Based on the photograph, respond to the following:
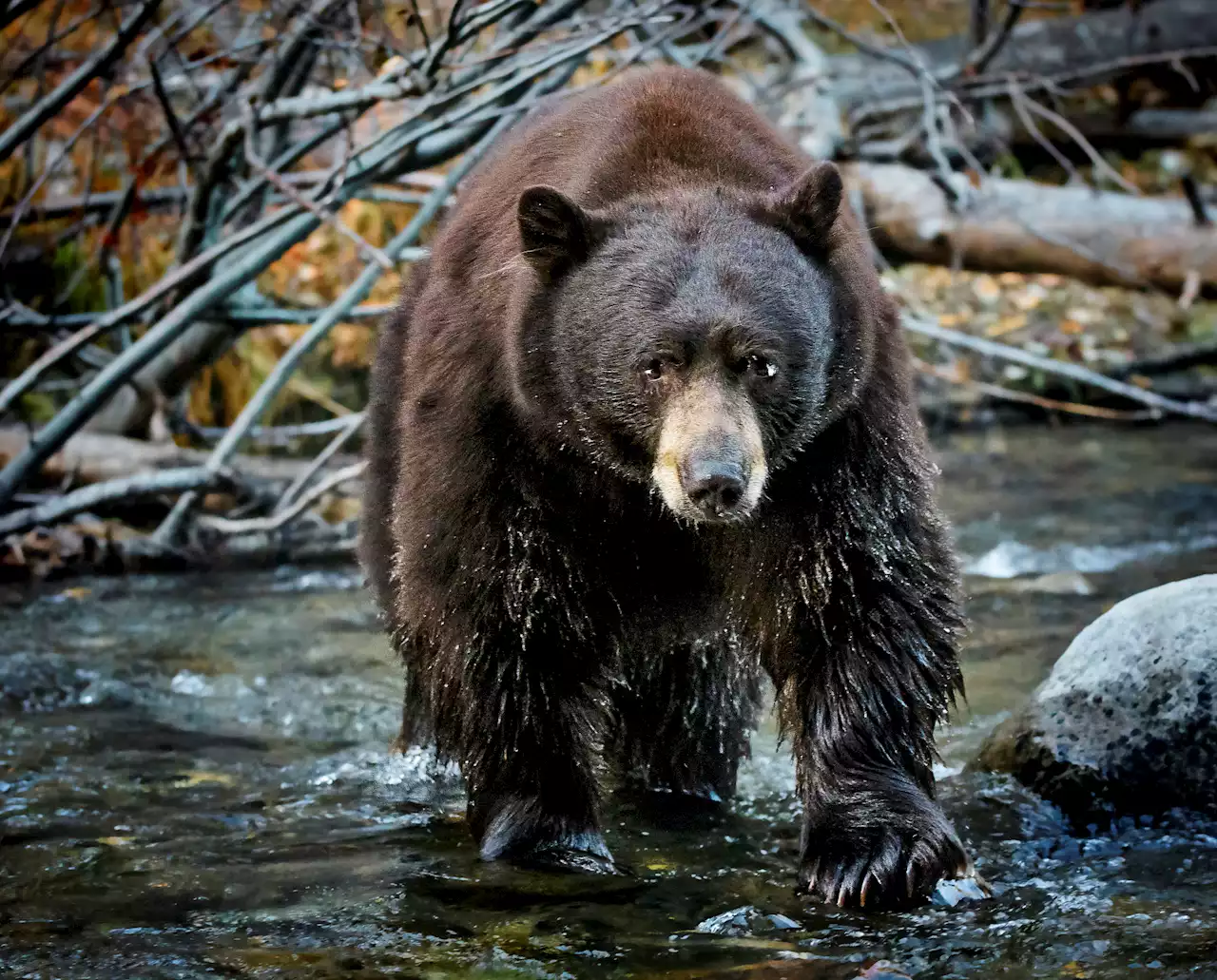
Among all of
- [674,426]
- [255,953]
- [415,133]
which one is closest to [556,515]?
[674,426]

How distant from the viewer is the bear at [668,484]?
3.88 meters

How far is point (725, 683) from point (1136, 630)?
4.15ft

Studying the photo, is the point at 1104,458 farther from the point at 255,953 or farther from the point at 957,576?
the point at 255,953

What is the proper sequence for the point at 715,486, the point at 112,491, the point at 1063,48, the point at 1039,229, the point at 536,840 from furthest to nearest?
the point at 1063,48, the point at 1039,229, the point at 112,491, the point at 536,840, the point at 715,486

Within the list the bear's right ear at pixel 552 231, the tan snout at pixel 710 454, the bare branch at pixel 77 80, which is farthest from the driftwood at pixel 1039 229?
the tan snout at pixel 710 454

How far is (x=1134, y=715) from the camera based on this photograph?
15.0ft

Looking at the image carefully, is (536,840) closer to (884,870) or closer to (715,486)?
(884,870)

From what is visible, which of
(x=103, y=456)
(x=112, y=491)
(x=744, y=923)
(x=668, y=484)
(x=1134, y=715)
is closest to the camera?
(x=744, y=923)

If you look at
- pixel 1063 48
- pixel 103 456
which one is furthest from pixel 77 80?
pixel 1063 48

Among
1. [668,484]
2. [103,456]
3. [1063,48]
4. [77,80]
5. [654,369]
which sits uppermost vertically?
[77,80]

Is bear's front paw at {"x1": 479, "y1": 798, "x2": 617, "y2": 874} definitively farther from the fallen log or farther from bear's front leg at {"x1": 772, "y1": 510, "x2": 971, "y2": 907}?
the fallen log

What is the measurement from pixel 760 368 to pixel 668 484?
0.35 m

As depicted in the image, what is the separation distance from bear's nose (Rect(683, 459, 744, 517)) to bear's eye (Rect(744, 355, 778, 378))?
32cm

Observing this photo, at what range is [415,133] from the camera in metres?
6.07
